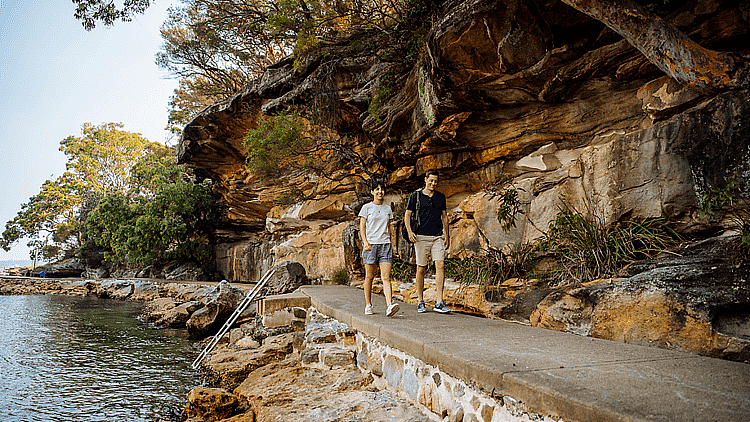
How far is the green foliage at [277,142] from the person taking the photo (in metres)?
11.7

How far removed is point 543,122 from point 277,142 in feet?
24.6

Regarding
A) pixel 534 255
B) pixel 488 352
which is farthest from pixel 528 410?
pixel 534 255

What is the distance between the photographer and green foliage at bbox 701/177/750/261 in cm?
366

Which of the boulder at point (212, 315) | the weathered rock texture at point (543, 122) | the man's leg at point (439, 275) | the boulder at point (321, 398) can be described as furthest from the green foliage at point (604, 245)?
the boulder at point (212, 315)

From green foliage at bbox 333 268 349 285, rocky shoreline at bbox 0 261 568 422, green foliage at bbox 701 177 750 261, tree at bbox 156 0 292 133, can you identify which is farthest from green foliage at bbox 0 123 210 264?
green foliage at bbox 701 177 750 261

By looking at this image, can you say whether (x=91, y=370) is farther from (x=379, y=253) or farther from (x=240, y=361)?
(x=379, y=253)

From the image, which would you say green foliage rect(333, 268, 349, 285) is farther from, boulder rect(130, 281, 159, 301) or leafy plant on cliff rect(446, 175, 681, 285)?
boulder rect(130, 281, 159, 301)

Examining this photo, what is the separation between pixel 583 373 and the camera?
2.31m

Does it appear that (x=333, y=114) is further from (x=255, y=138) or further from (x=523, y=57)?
(x=523, y=57)

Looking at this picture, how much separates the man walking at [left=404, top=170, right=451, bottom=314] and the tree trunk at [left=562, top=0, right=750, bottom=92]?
8.43ft

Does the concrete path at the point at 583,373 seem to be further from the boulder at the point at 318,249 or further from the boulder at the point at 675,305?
the boulder at the point at 318,249

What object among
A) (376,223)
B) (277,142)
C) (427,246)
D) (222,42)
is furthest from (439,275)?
(222,42)

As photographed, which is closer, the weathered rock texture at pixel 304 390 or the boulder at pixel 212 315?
the weathered rock texture at pixel 304 390

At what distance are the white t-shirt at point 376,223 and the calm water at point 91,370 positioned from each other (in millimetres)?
3367
